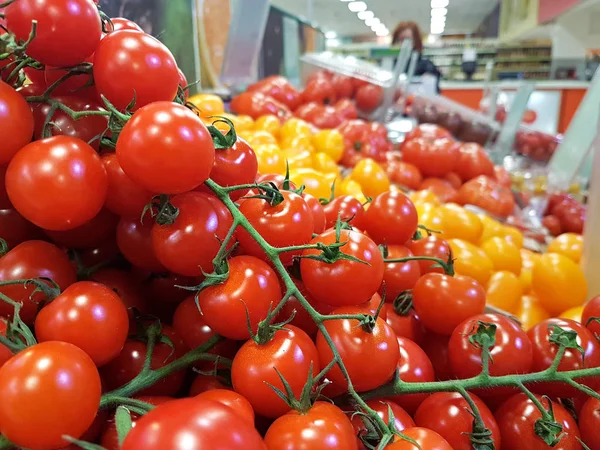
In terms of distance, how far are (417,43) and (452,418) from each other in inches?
187

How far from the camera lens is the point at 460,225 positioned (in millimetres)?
1625

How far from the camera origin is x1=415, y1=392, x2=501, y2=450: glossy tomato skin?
67cm

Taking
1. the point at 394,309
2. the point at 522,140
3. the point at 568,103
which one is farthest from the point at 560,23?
the point at 394,309

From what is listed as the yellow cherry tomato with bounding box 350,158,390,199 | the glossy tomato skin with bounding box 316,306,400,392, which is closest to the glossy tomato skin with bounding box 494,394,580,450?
the glossy tomato skin with bounding box 316,306,400,392

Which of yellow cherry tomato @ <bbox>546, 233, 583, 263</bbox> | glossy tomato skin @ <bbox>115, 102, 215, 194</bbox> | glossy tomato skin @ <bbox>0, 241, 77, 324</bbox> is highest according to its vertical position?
glossy tomato skin @ <bbox>115, 102, 215, 194</bbox>

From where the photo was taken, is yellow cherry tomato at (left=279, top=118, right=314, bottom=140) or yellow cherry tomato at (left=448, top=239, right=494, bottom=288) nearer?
yellow cherry tomato at (left=448, top=239, right=494, bottom=288)

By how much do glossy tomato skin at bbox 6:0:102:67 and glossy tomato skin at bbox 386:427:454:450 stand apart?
1.99ft

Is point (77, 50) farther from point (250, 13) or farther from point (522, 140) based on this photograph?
point (522, 140)

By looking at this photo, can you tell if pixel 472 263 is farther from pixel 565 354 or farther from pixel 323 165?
pixel 323 165

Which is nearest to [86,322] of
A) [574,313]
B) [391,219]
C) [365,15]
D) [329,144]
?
[391,219]

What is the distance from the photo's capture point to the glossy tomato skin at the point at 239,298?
59 centimetres

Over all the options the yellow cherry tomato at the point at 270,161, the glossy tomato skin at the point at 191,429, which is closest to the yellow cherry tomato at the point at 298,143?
the yellow cherry tomato at the point at 270,161

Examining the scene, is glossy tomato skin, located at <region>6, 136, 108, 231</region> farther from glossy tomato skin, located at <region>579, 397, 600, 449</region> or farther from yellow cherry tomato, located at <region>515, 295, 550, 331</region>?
yellow cherry tomato, located at <region>515, 295, 550, 331</region>

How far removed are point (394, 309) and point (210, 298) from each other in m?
0.40
